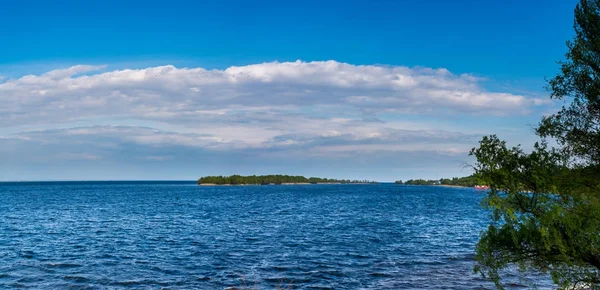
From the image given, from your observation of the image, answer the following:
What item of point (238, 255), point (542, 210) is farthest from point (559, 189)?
point (238, 255)

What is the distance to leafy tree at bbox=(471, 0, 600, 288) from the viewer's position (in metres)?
16.5

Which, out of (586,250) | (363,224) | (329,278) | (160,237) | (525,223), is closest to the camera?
(586,250)

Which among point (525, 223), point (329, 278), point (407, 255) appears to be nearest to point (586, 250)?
point (525, 223)

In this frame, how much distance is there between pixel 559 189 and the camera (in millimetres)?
17859

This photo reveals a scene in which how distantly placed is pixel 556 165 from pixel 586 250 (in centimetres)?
391

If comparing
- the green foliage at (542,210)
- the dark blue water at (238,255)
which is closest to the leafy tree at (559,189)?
the green foliage at (542,210)

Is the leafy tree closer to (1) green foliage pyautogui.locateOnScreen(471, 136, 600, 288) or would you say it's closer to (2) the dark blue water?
(1) green foliage pyautogui.locateOnScreen(471, 136, 600, 288)

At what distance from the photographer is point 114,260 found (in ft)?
130

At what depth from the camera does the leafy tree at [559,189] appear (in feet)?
54.3

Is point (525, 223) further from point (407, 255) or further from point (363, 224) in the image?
point (363, 224)

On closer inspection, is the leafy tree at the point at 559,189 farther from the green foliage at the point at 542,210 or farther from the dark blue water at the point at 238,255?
the dark blue water at the point at 238,255

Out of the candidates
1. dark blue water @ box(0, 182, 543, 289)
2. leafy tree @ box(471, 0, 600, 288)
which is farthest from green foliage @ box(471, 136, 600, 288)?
dark blue water @ box(0, 182, 543, 289)

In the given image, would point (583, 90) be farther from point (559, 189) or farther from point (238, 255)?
point (238, 255)

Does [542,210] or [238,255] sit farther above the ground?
[542,210]
